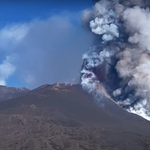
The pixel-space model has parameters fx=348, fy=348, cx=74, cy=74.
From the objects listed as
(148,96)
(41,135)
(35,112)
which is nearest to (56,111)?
(35,112)

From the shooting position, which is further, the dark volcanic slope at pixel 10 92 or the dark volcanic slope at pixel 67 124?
the dark volcanic slope at pixel 10 92

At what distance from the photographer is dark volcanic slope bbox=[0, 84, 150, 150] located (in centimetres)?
3566

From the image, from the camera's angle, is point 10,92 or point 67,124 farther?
point 10,92

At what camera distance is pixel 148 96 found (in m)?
53.8

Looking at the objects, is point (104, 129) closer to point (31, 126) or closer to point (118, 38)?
point (31, 126)

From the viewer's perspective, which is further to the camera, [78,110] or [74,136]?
[78,110]

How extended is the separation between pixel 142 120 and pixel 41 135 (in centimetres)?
1757

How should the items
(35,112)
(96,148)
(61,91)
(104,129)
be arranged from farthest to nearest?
(61,91) → (35,112) → (104,129) → (96,148)

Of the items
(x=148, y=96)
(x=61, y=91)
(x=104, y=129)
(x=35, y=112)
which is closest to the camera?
(x=104, y=129)

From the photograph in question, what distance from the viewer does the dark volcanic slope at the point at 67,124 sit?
35.7 meters

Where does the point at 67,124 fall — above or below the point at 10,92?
below

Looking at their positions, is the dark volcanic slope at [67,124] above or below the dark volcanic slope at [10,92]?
below

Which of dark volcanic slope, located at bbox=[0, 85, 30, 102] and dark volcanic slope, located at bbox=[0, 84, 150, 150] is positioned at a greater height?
dark volcanic slope, located at bbox=[0, 85, 30, 102]

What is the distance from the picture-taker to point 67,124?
44.6 metres
